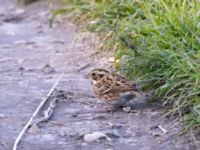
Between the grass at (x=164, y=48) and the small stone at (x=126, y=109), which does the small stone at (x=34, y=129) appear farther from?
the grass at (x=164, y=48)

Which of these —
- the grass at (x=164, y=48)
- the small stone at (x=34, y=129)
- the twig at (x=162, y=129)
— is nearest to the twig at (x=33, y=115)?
the small stone at (x=34, y=129)

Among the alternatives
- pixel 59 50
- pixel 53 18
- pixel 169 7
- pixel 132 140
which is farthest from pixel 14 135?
pixel 53 18

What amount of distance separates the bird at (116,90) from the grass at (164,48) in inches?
7.6

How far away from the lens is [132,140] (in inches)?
194

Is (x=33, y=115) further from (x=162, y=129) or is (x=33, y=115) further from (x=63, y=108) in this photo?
(x=162, y=129)

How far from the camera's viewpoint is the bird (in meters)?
5.50

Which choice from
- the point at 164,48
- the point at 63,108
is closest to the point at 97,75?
the point at 63,108

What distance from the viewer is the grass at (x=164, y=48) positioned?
16.7ft

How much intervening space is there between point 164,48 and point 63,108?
3.00ft

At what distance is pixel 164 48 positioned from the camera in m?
5.75

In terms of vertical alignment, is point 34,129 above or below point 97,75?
below

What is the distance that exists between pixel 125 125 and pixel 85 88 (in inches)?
44.7

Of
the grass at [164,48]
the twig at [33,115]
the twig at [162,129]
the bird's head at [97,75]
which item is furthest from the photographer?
the bird's head at [97,75]

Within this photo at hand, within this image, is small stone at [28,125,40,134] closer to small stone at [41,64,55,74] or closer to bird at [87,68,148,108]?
bird at [87,68,148,108]
